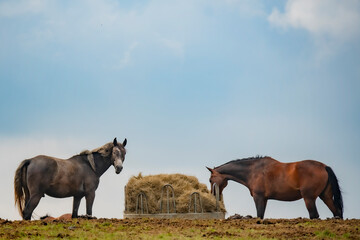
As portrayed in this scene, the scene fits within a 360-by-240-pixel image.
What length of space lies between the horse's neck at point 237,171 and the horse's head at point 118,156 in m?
3.80

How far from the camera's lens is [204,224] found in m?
12.7

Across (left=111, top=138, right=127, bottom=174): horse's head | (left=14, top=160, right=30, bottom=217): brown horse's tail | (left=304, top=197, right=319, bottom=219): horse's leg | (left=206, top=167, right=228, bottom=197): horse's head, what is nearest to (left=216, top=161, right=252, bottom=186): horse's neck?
(left=206, top=167, right=228, bottom=197): horse's head

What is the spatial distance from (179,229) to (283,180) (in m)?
5.36

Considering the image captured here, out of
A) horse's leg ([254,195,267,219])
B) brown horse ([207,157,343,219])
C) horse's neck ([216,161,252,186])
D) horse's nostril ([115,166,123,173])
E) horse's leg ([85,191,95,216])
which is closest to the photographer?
horse's leg ([85,191,95,216])

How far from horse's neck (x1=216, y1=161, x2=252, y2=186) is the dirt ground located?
128 inches

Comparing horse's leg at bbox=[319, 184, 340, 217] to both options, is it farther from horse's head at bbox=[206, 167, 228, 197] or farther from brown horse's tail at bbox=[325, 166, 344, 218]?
horse's head at bbox=[206, 167, 228, 197]

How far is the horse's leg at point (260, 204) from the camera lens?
15.8m

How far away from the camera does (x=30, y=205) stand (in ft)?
45.5

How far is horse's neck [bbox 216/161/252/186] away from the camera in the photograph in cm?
1672

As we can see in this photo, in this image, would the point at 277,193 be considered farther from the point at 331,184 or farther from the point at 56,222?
the point at 56,222

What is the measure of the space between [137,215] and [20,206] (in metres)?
3.62

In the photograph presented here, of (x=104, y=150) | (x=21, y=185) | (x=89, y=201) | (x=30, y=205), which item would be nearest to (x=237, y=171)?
(x=104, y=150)

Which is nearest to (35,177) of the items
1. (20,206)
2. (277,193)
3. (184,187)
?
(20,206)

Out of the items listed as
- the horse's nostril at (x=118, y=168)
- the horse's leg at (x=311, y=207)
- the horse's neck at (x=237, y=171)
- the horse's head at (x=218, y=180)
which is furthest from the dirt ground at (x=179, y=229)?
the horse's head at (x=218, y=180)
